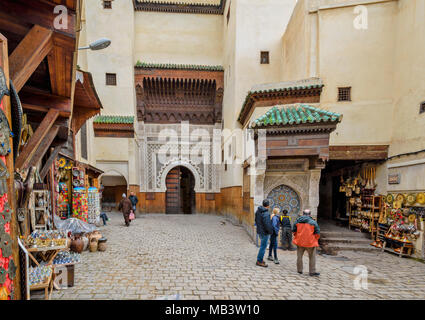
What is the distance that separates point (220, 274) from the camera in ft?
13.4

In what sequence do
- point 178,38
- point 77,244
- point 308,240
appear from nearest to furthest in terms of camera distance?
point 308,240
point 77,244
point 178,38

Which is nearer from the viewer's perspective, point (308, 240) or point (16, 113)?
point (16, 113)

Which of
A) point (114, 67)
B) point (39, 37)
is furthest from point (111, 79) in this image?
point (39, 37)

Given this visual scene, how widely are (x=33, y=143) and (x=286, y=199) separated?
6.55 metres

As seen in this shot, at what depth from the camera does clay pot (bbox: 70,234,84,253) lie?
4938mm

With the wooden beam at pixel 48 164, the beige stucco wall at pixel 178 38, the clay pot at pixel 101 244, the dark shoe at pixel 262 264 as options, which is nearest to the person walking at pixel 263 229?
the dark shoe at pixel 262 264

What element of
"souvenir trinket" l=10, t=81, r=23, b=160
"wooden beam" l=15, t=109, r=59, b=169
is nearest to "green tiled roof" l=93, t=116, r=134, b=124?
"wooden beam" l=15, t=109, r=59, b=169

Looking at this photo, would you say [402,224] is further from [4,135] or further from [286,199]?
[4,135]

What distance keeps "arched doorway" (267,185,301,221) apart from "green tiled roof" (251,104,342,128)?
219 cm

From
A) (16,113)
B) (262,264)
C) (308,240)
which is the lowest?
(262,264)

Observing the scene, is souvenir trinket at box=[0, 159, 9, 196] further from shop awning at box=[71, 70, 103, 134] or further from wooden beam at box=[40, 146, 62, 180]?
wooden beam at box=[40, 146, 62, 180]

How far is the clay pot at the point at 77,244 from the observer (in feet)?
16.2

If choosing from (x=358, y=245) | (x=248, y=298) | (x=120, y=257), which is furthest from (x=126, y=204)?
(x=358, y=245)

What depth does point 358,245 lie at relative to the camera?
22.0 ft
